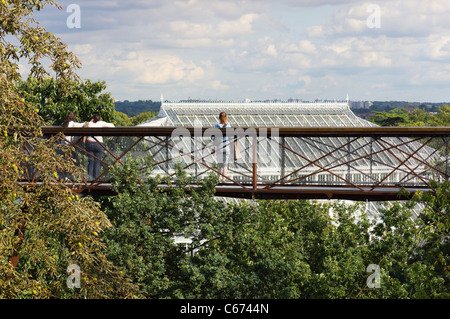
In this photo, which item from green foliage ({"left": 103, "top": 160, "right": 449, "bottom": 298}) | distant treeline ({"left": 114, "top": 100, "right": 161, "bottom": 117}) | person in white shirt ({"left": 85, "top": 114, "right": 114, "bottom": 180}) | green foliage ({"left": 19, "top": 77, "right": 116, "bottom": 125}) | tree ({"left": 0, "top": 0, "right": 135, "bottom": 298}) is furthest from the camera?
distant treeline ({"left": 114, "top": 100, "right": 161, "bottom": 117})

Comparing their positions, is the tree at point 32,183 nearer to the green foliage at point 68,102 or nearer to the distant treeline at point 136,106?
the green foliage at point 68,102

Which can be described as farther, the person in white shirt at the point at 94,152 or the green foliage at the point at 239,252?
the person in white shirt at the point at 94,152

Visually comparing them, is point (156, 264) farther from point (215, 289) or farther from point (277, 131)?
point (277, 131)

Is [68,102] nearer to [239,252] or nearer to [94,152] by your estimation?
[94,152]

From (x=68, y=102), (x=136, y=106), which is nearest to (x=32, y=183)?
(x=68, y=102)

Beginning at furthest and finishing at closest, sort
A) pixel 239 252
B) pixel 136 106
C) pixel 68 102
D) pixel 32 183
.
Result: pixel 136 106 < pixel 68 102 < pixel 239 252 < pixel 32 183

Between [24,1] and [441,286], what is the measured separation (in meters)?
7.34

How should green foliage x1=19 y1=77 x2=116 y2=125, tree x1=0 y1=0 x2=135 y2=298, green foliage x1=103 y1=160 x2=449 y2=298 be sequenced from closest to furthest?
tree x1=0 y1=0 x2=135 y2=298, green foliage x1=103 y1=160 x2=449 y2=298, green foliage x1=19 y1=77 x2=116 y2=125

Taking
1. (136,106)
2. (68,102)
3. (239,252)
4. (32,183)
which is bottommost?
(239,252)

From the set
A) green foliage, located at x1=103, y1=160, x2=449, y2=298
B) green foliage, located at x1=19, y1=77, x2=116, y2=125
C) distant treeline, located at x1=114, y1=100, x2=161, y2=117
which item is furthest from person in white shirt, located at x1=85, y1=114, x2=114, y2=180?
distant treeline, located at x1=114, y1=100, x2=161, y2=117

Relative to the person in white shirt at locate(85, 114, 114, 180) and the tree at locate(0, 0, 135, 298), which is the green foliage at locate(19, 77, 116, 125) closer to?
the person in white shirt at locate(85, 114, 114, 180)

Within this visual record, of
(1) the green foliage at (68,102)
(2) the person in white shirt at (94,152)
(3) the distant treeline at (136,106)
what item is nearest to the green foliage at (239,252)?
(2) the person in white shirt at (94,152)

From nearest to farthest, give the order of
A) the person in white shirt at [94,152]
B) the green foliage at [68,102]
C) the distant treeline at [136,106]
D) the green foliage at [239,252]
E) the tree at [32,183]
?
the tree at [32,183]
the green foliage at [239,252]
the person in white shirt at [94,152]
the green foliage at [68,102]
the distant treeline at [136,106]

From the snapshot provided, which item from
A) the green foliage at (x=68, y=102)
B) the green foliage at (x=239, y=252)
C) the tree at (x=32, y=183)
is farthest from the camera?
the green foliage at (x=68, y=102)
